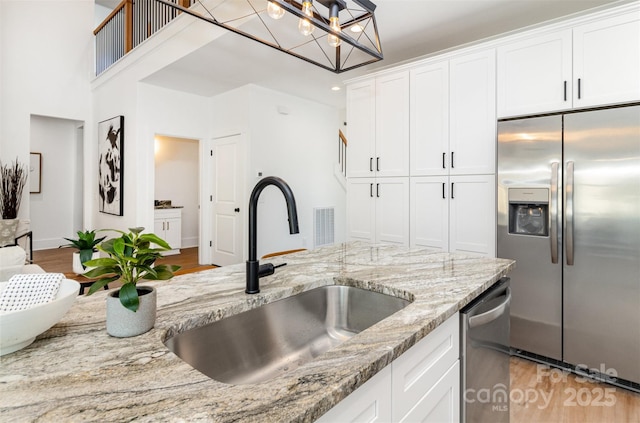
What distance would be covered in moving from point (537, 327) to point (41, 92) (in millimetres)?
7145

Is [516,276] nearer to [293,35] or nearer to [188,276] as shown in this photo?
[188,276]

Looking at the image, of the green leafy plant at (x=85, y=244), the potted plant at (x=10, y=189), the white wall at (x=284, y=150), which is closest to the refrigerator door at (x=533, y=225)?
the green leafy plant at (x=85, y=244)

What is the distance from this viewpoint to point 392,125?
130 inches

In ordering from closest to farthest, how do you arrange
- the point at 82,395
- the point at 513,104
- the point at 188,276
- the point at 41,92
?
1. the point at 82,395
2. the point at 188,276
3. the point at 513,104
4. the point at 41,92

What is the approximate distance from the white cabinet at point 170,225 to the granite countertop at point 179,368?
5352 millimetres

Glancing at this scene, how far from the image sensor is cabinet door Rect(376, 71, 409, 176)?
3.21 m

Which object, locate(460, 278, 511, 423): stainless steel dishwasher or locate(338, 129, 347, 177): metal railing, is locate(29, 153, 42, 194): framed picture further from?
locate(460, 278, 511, 423): stainless steel dishwasher

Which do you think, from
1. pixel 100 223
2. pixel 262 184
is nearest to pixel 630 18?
pixel 262 184

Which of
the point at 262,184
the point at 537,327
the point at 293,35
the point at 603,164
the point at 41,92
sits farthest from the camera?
the point at 41,92

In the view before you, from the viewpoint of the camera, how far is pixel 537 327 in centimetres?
240

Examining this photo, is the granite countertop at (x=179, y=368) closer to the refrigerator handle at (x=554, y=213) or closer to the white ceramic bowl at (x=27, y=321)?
the white ceramic bowl at (x=27, y=321)

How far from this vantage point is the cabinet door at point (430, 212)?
297cm

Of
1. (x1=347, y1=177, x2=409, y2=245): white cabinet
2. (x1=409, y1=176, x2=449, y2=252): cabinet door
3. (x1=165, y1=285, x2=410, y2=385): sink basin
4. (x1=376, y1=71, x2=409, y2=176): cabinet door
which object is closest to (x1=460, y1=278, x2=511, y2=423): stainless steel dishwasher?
(x1=165, y1=285, x2=410, y2=385): sink basin

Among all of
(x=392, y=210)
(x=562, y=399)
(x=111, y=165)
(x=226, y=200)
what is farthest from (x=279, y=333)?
(x=111, y=165)
